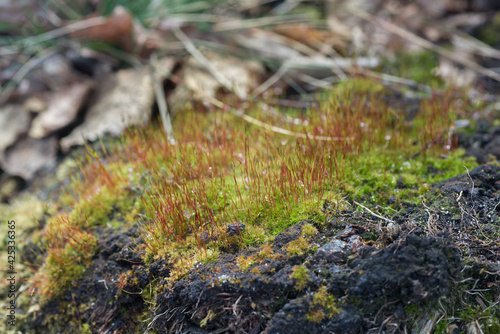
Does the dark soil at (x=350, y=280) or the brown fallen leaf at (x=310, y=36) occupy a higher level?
the brown fallen leaf at (x=310, y=36)

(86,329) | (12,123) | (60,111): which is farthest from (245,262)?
(12,123)

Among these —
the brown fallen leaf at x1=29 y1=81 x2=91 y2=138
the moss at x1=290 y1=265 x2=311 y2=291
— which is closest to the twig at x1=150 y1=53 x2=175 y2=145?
the brown fallen leaf at x1=29 y1=81 x2=91 y2=138

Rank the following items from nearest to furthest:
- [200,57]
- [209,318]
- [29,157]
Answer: [209,318], [29,157], [200,57]

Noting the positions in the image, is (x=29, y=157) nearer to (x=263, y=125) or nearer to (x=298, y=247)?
(x=263, y=125)

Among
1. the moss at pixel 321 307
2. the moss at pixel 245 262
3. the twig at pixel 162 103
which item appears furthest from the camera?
the twig at pixel 162 103

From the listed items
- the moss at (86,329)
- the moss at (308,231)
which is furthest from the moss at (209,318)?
the moss at (86,329)

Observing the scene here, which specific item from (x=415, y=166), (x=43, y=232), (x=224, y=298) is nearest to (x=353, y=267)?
(x=224, y=298)

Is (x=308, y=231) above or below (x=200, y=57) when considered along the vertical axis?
below

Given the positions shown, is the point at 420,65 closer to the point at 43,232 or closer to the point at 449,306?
the point at 449,306

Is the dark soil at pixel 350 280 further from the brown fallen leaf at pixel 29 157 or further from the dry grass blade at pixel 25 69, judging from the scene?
the dry grass blade at pixel 25 69
